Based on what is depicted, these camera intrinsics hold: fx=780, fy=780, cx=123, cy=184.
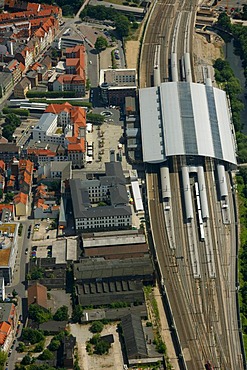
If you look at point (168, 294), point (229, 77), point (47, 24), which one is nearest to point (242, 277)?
point (168, 294)

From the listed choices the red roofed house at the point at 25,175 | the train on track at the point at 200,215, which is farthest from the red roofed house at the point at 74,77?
the train on track at the point at 200,215

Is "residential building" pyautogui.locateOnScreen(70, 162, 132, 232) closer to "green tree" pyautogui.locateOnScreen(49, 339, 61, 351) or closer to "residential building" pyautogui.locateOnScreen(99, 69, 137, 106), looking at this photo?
"green tree" pyautogui.locateOnScreen(49, 339, 61, 351)

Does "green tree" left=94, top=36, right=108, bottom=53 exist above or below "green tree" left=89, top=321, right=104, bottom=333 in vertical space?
above

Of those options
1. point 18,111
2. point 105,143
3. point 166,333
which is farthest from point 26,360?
point 18,111

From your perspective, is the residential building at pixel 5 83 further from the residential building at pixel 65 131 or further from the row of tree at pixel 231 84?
the row of tree at pixel 231 84

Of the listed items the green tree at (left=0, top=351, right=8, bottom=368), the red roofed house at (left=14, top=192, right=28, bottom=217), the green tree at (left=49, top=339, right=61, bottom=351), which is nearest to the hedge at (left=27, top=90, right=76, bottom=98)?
the red roofed house at (left=14, top=192, right=28, bottom=217)

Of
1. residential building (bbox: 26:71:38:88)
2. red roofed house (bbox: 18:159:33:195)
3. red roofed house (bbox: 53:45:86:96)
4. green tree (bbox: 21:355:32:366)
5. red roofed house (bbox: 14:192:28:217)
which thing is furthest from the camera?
residential building (bbox: 26:71:38:88)

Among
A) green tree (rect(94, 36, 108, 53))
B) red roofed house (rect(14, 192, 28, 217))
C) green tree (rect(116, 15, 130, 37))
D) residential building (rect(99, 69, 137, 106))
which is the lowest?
red roofed house (rect(14, 192, 28, 217))

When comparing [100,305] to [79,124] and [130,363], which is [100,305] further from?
[79,124]
